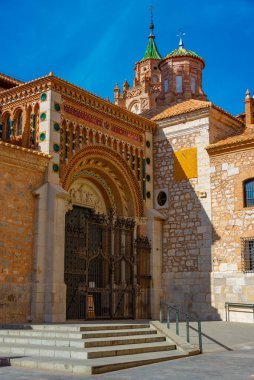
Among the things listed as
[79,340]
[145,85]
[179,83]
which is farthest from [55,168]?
[145,85]

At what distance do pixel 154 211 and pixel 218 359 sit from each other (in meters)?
11.5

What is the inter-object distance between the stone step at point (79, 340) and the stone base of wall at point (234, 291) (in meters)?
6.81

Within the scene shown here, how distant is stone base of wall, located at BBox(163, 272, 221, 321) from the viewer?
781 inches

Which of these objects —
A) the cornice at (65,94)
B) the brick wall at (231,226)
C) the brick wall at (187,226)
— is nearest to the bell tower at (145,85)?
the brick wall at (187,226)

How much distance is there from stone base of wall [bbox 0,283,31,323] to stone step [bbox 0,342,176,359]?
166 inches

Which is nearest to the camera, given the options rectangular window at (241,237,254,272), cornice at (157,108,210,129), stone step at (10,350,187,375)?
stone step at (10,350,187,375)

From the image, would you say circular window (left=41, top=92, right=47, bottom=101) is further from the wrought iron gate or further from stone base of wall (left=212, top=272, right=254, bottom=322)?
stone base of wall (left=212, top=272, right=254, bottom=322)

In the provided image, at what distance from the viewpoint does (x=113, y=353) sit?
10.6m

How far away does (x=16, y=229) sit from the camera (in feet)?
54.0

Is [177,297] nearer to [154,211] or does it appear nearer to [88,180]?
[154,211]

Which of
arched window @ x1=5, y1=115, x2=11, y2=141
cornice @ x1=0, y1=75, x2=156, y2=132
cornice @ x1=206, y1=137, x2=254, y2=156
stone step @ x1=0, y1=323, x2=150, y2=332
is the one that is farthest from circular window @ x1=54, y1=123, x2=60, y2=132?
stone step @ x1=0, y1=323, x2=150, y2=332

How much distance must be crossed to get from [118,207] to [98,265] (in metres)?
2.68

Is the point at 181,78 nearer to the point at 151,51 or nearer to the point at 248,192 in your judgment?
the point at 248,192

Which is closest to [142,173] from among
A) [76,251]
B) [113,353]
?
[76,251]
